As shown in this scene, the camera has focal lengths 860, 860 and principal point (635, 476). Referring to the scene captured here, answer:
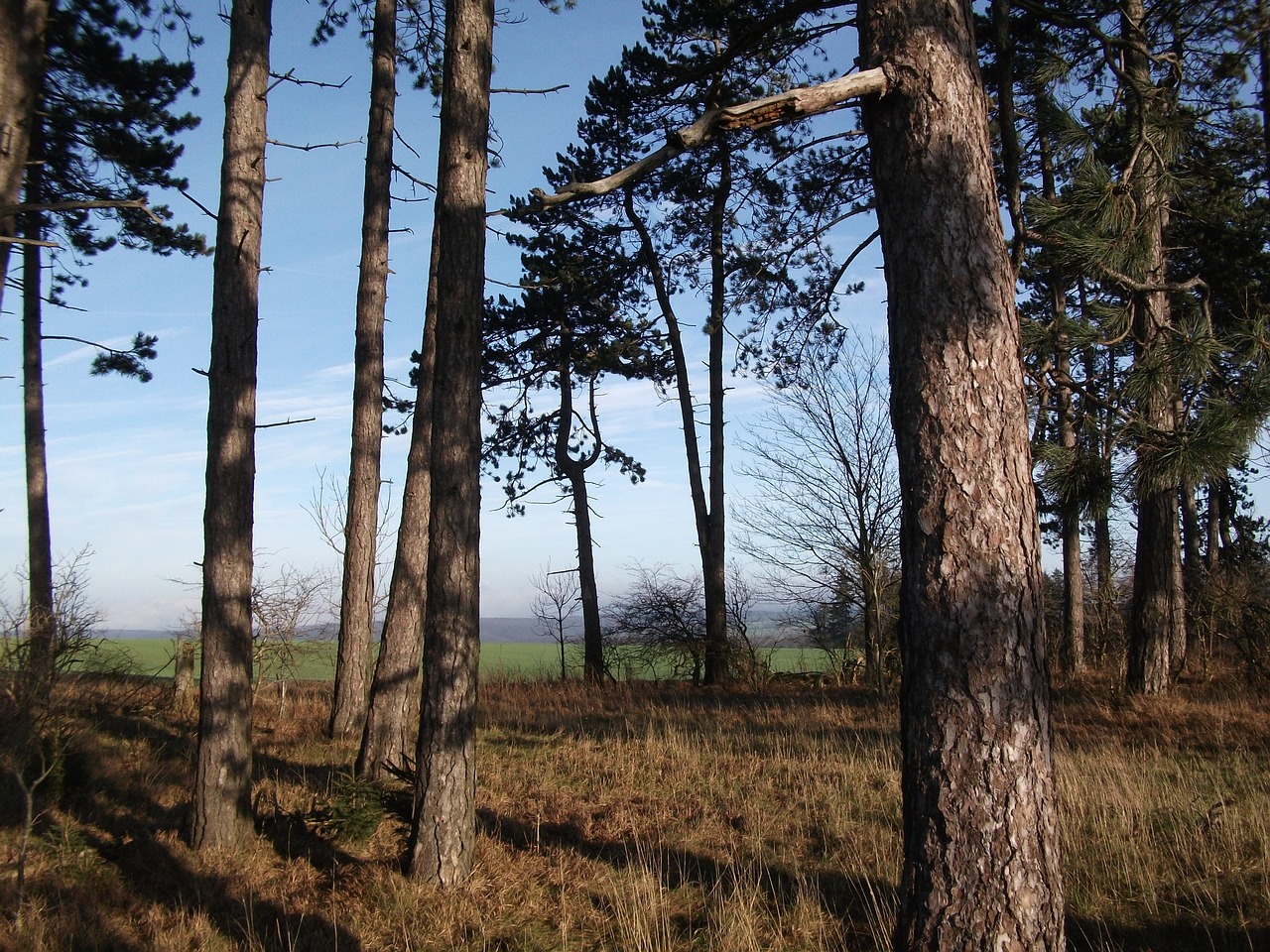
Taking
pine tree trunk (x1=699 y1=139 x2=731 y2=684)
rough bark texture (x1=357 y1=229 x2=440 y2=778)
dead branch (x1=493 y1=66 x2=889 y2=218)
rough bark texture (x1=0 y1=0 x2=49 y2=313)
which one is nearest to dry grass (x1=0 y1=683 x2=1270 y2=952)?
rough bark texture (x1=357 y1=229 x2=440 y2=778)

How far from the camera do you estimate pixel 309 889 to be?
536cm

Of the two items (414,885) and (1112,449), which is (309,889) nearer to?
(414,885)

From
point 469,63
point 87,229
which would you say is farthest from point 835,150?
point 87,229

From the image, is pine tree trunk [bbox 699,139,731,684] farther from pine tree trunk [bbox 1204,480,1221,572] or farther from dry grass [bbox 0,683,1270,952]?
pine tree trunk [bbox 1204,480,1221,572]

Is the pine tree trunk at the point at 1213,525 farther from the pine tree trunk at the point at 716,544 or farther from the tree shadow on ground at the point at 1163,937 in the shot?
the tree shadow on ground at the point at 1163,937

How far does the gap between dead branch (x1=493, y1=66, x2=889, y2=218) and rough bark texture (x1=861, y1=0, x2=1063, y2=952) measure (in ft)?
0.76

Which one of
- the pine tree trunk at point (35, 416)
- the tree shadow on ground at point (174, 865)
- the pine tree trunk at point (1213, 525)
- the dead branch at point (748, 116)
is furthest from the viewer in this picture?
the pine tree trunk at point (1213, 525)

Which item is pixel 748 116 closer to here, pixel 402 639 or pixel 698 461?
pixel 402 639

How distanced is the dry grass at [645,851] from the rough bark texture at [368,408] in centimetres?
87

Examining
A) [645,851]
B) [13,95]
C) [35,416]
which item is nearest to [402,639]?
[645,851]

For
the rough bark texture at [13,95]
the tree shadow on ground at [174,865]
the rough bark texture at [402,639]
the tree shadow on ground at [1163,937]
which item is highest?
the rough bark texture at [13,95]

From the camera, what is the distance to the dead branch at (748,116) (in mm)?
3424

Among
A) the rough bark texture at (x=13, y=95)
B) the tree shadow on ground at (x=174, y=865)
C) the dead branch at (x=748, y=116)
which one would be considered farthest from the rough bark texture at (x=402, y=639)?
the dead branch at (x=748, y=116)

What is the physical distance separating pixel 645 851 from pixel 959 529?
363cm
